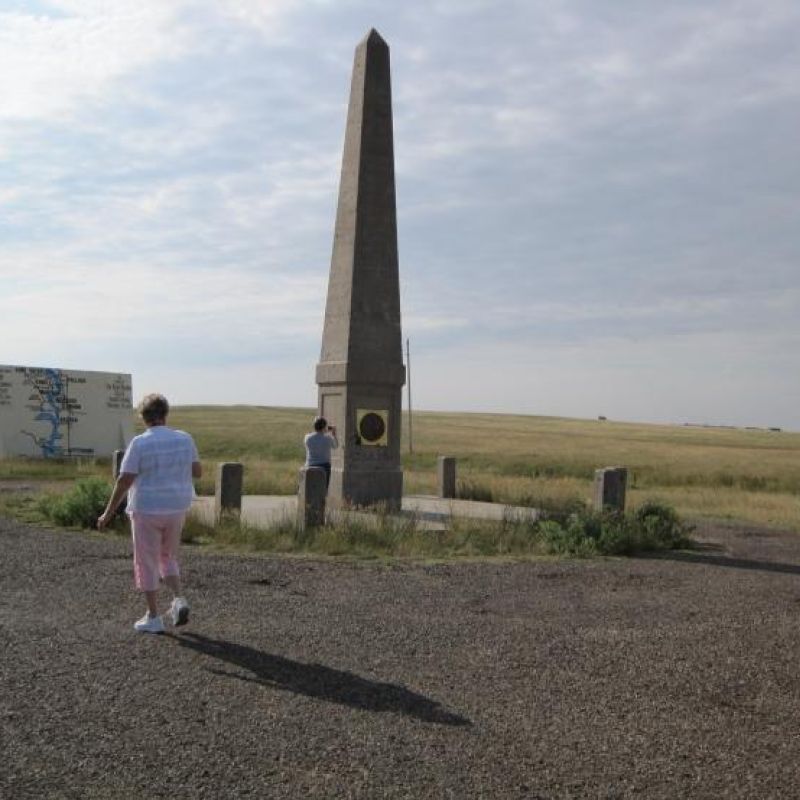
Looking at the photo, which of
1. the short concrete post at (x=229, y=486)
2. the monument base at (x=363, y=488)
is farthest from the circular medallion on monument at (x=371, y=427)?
the short concrete post at (x=229, y=486)

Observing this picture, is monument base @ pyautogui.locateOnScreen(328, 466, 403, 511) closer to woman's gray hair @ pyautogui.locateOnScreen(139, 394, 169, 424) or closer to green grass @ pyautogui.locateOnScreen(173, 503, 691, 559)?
green grass @ pyautogui.locateOnScreen(173, 503, 691, 559)

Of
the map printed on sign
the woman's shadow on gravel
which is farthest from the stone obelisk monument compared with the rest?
the map printed on sign

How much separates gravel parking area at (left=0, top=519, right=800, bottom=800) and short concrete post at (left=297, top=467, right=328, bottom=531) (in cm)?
271

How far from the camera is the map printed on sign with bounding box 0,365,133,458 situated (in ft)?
101

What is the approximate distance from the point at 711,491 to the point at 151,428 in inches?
871

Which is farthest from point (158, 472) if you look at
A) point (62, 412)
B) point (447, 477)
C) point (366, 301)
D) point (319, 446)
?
point (62, 412)

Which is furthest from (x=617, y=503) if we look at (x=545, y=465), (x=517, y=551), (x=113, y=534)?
(x=545, y=465)

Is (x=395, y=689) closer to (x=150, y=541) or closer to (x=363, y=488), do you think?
(x=150, y=541)

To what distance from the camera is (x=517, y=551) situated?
1179cm

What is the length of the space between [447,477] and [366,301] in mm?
5006

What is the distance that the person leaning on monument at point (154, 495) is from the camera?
664 cm

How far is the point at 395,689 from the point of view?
5562mm

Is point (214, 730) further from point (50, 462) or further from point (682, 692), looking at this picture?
point (50, 462)

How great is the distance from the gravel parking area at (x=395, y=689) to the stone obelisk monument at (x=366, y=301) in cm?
633
